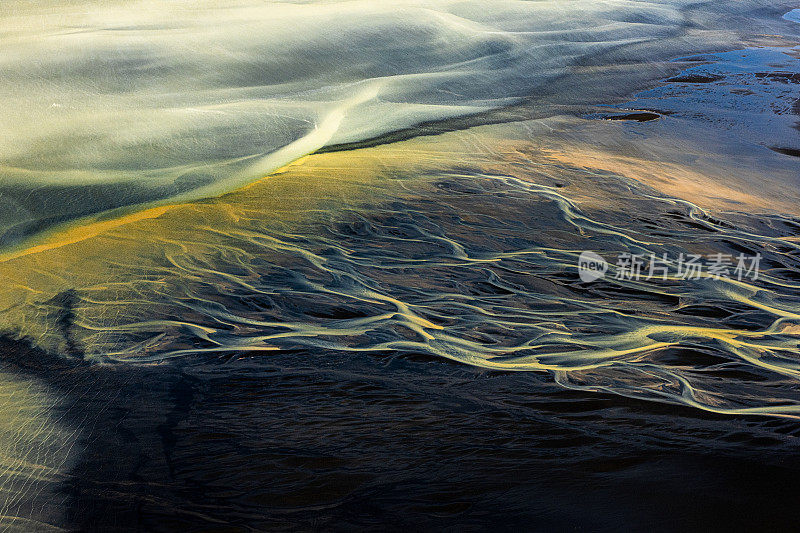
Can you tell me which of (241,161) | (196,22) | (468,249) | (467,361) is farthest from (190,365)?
(196,22)

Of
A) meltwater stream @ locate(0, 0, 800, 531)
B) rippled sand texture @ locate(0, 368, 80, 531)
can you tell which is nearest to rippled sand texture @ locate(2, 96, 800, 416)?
meltwater stream @ locate(0, 0, 800, 531)

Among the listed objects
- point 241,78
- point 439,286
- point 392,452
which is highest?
point 241,78

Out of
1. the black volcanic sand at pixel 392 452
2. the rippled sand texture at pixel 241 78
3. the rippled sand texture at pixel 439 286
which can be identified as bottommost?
the black volcanic sand at pixel 392 452

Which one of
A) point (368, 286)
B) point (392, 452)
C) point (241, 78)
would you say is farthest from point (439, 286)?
point (241, 78)

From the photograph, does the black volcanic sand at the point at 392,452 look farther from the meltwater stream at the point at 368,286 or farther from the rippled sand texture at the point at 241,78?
the rippled sand texture at the point at 241,78

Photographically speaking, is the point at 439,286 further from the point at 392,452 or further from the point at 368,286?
the point at 392,452

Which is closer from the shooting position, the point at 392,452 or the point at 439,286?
the point at 392,452

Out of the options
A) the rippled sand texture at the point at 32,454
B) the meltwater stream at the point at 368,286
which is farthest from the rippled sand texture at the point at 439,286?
the rippled sand texture at the point at 32,454

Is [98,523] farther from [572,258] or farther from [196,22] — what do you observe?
[196,22]

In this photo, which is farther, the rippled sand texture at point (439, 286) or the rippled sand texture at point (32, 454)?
the rippled sand texture at point (439, 286)
